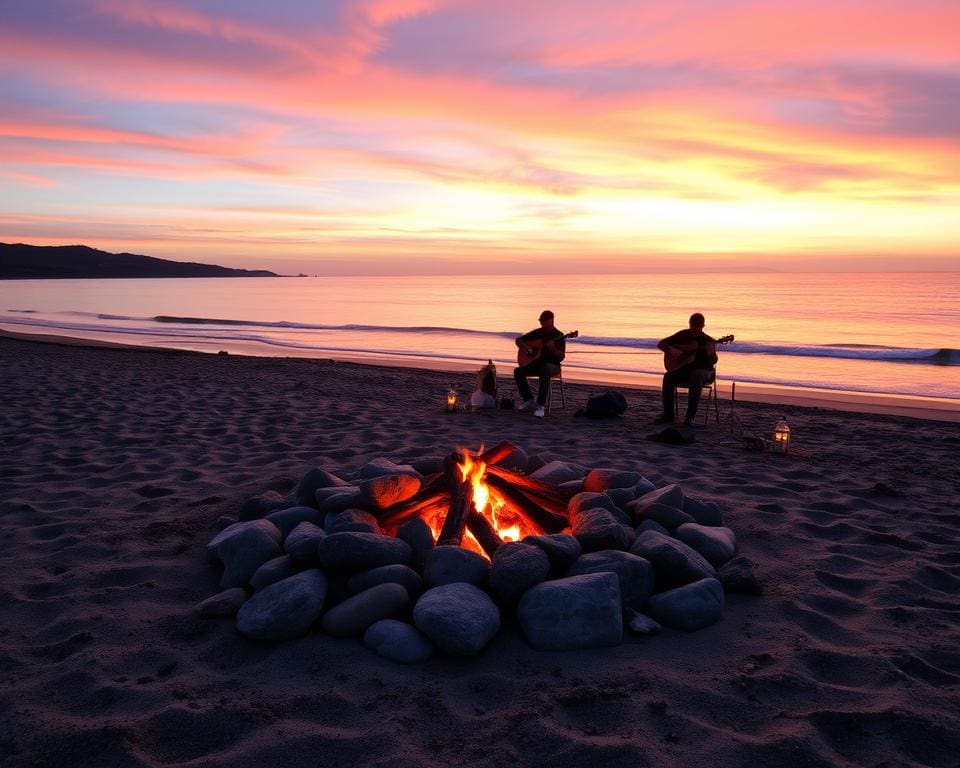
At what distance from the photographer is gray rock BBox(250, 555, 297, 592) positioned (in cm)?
396

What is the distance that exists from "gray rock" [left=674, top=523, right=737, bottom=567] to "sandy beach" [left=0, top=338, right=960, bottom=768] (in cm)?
23

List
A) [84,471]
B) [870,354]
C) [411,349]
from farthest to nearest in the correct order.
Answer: [411,349]
[870,354]
[84,471]

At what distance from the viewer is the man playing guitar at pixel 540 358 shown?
10.4 meters

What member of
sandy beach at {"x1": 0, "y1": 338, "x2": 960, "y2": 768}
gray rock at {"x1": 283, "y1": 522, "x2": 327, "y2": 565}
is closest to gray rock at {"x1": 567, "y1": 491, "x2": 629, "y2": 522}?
sandy beach at {"x1": 0, "y1": 338, "x2": 960, "y2": 768}

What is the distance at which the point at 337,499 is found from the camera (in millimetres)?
4629

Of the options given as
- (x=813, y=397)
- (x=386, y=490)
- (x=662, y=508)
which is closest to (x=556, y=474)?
(x=662, y=508)

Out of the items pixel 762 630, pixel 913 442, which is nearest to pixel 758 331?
pixel 913 442

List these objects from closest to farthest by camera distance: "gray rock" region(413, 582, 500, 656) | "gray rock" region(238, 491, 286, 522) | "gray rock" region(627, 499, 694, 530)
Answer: "gray rock" region(413, 582, 500, 656) < "gray rock" region(627, 499, 694, 530) < "gray rock" region(238, 491, 286, 522)

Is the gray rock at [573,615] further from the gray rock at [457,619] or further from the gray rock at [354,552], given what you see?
the gray rock at [354,552]

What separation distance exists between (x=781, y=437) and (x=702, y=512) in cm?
291

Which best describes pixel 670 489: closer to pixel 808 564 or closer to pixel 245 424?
pixel 808 564

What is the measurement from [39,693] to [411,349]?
2115 centimetres

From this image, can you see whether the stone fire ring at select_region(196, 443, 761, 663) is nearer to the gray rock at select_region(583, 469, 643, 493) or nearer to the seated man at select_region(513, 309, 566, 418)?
the gray rock at select_region(583, 469, 643, 493)

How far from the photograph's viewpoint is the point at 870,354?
21.7m
